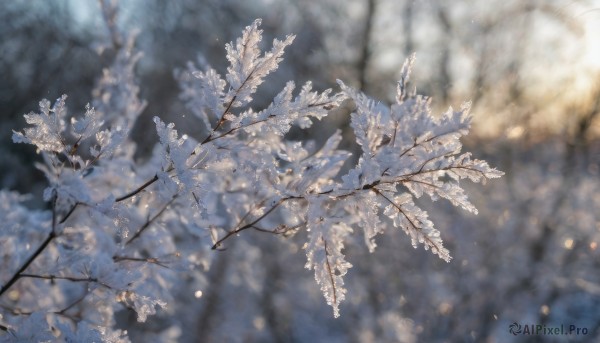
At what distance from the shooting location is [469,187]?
7.97 m

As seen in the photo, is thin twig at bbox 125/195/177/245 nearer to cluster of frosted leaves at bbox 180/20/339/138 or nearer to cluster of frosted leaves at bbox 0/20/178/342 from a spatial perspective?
cluster of frosted leaves at bbox 0/20/178/342

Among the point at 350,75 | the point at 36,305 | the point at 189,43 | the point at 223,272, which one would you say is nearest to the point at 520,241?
the point at 350,75

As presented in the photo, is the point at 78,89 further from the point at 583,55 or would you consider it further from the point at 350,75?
the point at 583,55

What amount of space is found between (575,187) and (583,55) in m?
1.77

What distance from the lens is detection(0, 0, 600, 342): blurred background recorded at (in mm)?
5816

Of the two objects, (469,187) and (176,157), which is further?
(469,187)

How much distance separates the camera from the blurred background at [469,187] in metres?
5.82

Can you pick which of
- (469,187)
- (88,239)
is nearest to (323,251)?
(88,239)

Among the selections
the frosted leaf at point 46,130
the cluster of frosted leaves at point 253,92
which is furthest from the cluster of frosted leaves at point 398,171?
the frosted leaf at point 46,130

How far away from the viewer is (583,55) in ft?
→ 18.4

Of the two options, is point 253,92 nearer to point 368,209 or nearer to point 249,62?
point 249,62

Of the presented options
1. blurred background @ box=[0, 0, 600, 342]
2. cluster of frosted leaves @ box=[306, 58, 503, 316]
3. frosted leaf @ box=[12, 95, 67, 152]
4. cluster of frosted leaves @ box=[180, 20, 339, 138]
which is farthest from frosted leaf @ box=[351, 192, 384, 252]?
blurred background @ box=[0, 0, 600, 342]

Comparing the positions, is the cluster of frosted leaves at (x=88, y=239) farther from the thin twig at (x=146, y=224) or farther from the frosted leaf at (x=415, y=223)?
the frosted leaf at (x=415, y=223)

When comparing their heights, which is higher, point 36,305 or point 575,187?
point 575,187
